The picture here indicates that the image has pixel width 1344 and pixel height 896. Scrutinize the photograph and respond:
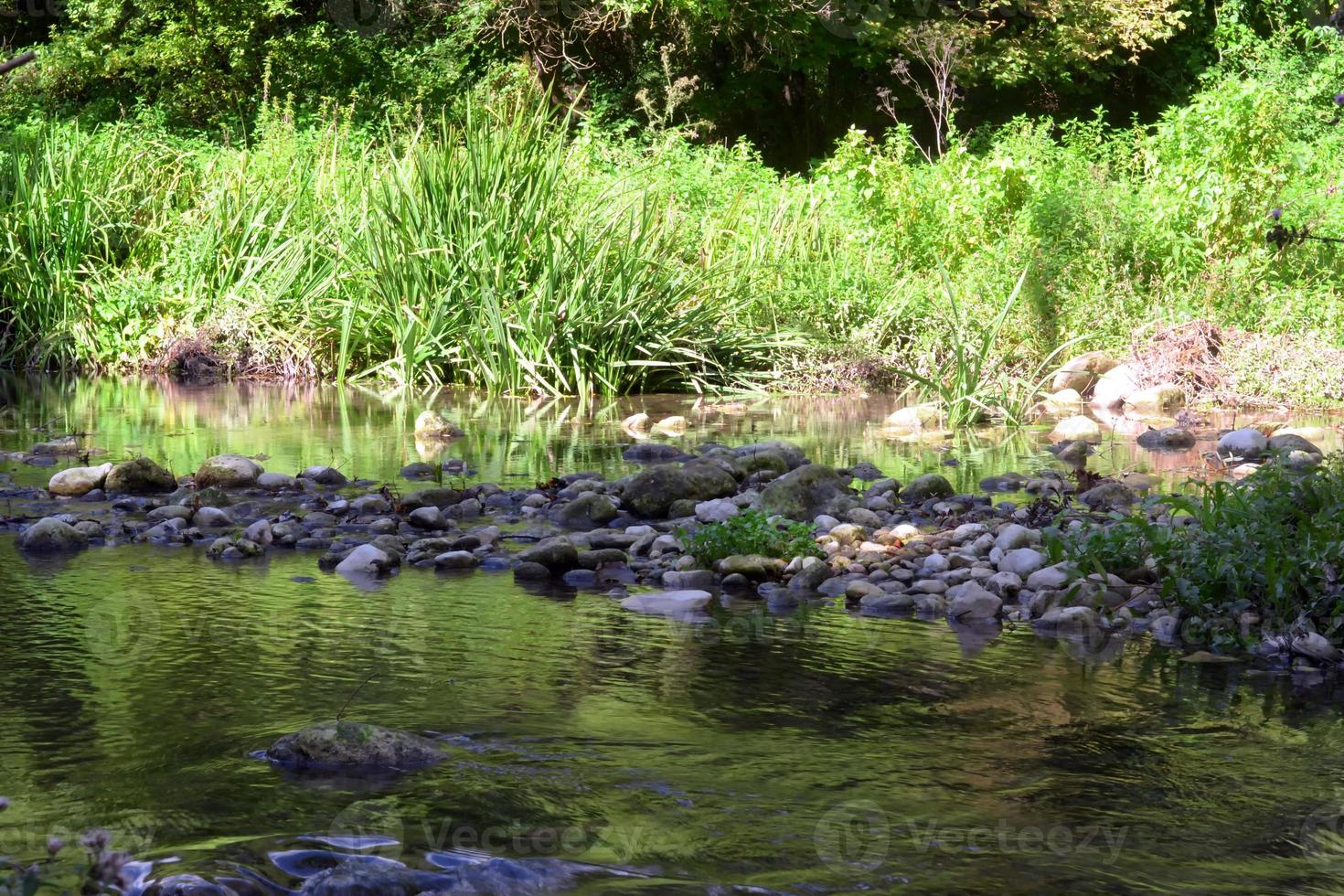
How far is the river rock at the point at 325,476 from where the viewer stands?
6281 millimetres

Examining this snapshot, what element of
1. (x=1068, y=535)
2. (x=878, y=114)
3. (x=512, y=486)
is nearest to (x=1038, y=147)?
(x=878, y=114)

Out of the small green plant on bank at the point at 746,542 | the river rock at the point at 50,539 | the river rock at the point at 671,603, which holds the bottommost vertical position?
the river rock at the point at 50,539

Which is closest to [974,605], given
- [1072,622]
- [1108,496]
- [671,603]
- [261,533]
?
[1072,622]

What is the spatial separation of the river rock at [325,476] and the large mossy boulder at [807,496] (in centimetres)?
185

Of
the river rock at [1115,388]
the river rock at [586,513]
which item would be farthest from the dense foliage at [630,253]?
the river rock at [586,513]

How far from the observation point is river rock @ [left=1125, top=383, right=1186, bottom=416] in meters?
10.1

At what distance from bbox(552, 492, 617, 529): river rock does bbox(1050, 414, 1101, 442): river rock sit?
145 inches

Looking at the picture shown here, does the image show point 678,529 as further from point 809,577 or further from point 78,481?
point 78,481

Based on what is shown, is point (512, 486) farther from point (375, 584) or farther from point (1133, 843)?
point (1133, 843)

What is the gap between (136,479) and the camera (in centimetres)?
596

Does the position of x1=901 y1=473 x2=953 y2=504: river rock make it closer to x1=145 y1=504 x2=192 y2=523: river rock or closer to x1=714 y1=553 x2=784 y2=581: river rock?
x1=714 y1=553 x2=784 y2=581: river rock

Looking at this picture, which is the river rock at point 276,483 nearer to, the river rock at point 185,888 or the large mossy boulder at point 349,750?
the large mossy boulder at point 349,750

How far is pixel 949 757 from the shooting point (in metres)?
2.85

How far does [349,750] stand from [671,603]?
1.60 meters
